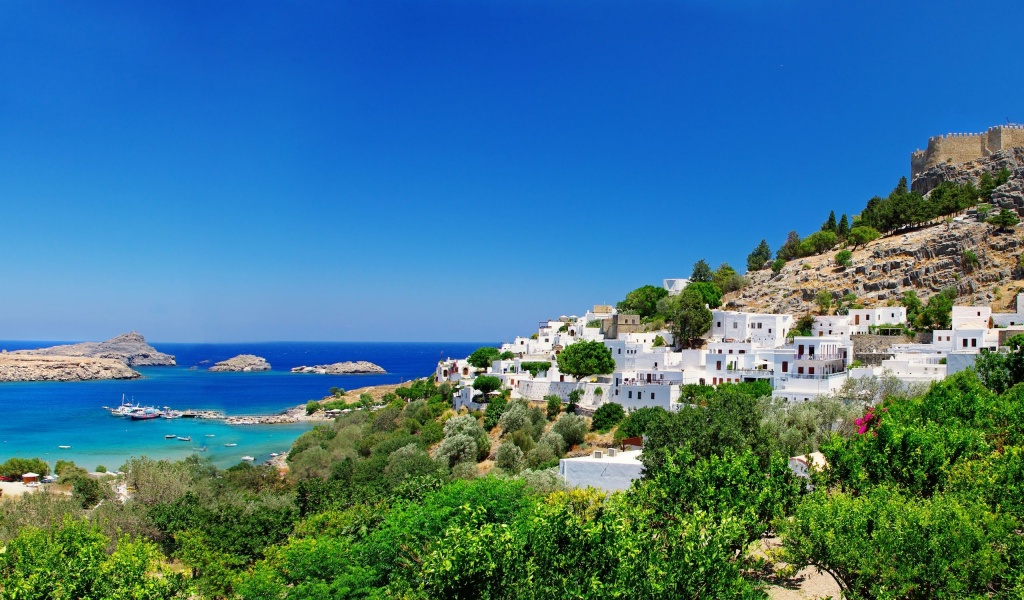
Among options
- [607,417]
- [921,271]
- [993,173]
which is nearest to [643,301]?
[921,271]

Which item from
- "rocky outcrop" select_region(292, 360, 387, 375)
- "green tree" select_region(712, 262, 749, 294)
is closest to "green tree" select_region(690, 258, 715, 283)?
"green tree" select_region(712, 262, 749, 294)

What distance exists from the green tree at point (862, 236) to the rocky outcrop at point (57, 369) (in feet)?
445

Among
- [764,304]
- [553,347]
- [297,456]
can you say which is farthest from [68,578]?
[764,304]

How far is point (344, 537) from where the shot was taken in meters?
18.6

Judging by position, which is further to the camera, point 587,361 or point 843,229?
point 843,229

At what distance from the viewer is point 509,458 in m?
35.1

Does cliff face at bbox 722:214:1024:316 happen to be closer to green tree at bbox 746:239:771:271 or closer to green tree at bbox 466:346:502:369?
green tree at bbox 746:239:771:271

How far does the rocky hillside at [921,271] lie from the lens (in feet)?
175

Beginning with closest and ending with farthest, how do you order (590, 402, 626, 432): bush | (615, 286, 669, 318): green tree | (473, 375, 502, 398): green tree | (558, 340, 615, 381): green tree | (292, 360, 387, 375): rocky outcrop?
(590, 402, 626, 432): bush, (558, 340, 615, 381): green tree, (473, 375, 502, 398): green tree, (615, 286, 669, 318): green tree, (292, 360, 387, 375): rocky outcrop

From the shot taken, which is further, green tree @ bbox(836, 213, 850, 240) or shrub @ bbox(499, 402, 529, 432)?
green tree @ bbox(836, 213, 850, 240)

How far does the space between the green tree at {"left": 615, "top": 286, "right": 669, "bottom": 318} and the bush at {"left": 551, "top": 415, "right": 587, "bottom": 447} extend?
88.1 ft

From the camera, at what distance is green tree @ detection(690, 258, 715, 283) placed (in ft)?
248

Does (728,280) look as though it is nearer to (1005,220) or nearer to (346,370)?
→ (1005,220)

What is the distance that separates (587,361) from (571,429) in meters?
7.92
